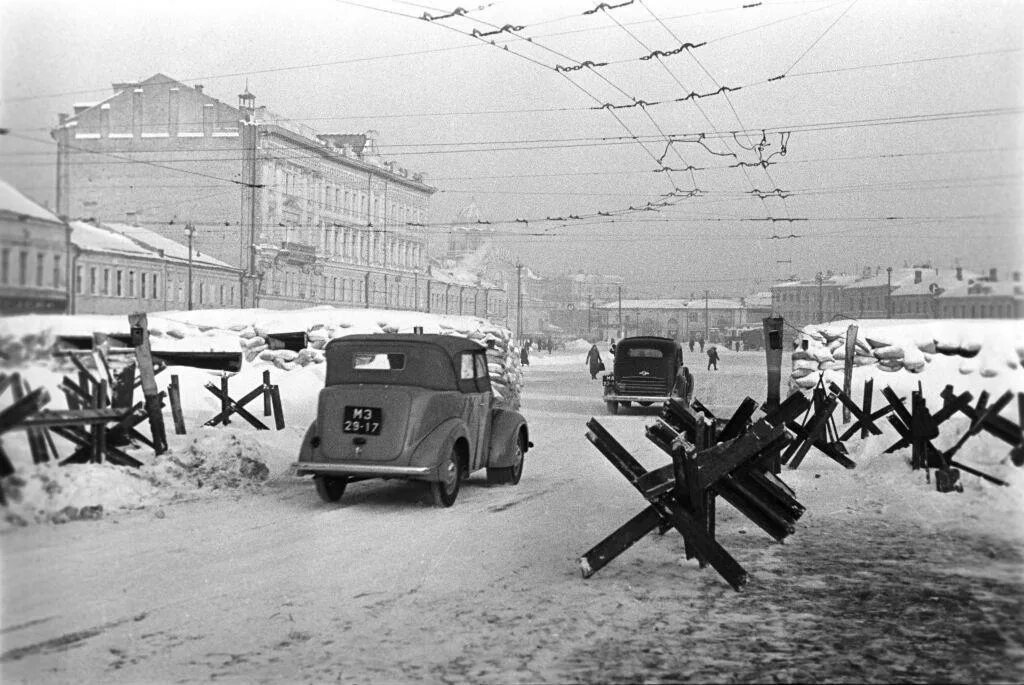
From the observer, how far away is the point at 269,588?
632 centimetres

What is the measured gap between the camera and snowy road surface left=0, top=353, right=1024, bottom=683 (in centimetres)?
482

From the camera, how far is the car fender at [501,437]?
1130 centimetres

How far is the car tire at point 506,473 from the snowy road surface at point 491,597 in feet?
5.11

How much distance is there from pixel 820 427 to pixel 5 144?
11.2m

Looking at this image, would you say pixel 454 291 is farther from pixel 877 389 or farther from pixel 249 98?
pixel 249 98

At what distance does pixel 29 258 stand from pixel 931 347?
935cm

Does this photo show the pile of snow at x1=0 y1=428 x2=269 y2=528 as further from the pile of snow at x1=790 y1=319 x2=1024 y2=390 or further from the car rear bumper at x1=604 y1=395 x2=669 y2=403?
the car rear bumper at x1=604 y1=395 x2=669 y2=403

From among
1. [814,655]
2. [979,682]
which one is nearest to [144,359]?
[814,655]

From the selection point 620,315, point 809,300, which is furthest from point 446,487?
point 620,315

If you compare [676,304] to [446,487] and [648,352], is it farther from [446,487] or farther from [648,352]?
[446,487]

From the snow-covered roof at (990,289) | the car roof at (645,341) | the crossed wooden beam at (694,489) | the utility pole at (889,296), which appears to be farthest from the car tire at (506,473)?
the car roof at (645,341)

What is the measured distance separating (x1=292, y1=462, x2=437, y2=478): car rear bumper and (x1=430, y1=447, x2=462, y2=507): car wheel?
0.28 m

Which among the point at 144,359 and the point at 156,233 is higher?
the point at 156,233

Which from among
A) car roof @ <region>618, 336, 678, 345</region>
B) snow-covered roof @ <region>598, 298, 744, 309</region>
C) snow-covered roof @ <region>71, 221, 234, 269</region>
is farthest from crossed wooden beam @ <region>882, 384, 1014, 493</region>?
snow-covered roof @ <region>598, 298, 744, 309</region>
